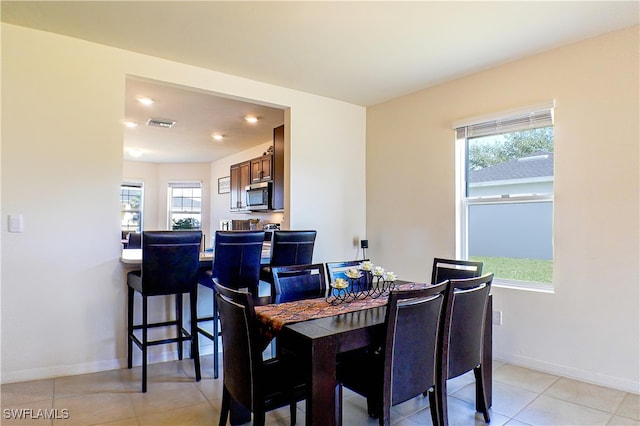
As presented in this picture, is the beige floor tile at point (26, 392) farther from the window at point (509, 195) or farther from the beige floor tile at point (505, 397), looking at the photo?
the window at point (509, 195)

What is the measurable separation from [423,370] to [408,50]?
239cm

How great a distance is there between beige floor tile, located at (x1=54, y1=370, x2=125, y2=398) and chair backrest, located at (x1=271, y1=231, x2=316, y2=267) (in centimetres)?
141

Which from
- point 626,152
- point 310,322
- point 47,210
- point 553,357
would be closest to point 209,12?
point 47,210

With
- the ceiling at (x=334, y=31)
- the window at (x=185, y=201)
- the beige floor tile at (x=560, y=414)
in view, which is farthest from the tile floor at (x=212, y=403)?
the window at (x=185, y=201)

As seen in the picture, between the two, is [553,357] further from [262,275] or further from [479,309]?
[262,275]

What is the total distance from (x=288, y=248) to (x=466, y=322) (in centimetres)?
159

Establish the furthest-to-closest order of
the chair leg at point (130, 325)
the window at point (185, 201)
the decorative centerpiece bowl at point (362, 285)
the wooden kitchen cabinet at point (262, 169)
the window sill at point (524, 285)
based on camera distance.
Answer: the window at point (185, 201) → the wooden kitchen cabinet at point (262, 169) → the window sill at point (524, 285) → the chair leg at point (130, 325) → the decorative centerpiece bowl at point (362, 285)

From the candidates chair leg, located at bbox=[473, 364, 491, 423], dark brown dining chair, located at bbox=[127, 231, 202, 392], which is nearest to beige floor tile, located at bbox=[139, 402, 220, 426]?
dark brown dining chair, located at bbox=[127, 231, 202, 392]

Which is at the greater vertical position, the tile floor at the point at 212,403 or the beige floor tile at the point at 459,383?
the tile floor at the point at 212,403

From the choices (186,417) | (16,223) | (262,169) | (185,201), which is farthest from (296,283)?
(185,201)

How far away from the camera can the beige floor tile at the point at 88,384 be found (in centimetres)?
250

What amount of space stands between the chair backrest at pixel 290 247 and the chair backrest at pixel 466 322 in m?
1.52

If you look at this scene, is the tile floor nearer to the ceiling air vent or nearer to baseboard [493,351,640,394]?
baseboard [493,351,640,394]

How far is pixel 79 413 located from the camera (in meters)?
2.22
